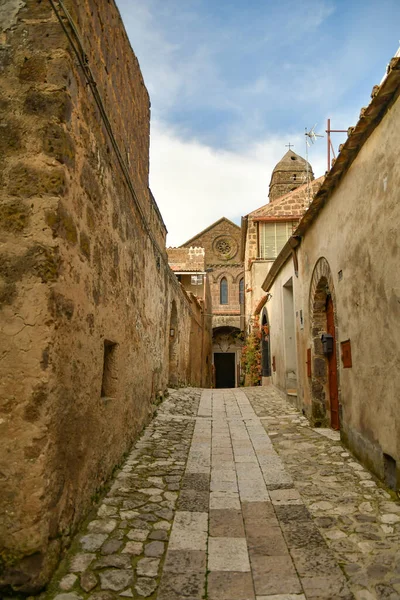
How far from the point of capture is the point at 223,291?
1316 inches

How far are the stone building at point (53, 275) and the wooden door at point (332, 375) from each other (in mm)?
3570

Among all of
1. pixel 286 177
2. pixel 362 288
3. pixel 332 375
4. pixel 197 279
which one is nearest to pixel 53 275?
pixel 362 288

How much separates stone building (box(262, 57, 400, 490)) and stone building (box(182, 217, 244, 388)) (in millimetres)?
18815

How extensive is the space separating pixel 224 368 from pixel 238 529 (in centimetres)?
2546

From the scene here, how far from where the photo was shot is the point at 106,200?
3.70 meters

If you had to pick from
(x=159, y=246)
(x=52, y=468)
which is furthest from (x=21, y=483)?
(x=159, y=246)

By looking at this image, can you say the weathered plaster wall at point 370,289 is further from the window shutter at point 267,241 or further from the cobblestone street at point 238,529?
the window shutter at point 267,241

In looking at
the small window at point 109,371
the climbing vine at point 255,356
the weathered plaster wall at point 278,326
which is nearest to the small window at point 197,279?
the climbing vine at point 255,356

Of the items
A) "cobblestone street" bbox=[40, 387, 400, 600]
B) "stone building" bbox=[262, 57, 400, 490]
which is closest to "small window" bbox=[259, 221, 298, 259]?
"stone building" bbox=[262, 57, 400, 490]

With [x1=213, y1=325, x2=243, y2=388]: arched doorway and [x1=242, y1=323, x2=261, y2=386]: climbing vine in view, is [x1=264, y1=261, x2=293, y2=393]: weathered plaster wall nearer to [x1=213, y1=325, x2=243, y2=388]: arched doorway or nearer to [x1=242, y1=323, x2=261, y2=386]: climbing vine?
[x1=242, y1=323, x2=261, y2=386]: climbing vine

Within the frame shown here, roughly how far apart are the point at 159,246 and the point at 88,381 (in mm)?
4820

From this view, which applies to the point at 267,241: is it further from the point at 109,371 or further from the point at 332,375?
the point at 109,371

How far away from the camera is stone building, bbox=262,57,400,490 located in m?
3.67

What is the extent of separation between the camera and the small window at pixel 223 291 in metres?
32.9
